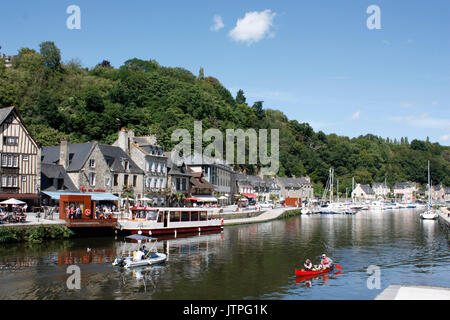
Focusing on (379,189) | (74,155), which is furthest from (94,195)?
(379,189)

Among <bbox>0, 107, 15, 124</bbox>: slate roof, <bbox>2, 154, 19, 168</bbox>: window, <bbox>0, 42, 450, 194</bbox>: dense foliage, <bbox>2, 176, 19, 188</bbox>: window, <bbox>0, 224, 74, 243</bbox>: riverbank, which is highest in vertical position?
<bbox>0, 42, 450, 194</bbox>: dense foliage

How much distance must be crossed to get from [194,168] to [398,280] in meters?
56.8

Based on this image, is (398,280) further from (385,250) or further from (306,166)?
(306,166)

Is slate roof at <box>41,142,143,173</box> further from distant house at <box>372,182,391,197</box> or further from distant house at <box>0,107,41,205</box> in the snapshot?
distant house at <box>372,182,391,197</box>

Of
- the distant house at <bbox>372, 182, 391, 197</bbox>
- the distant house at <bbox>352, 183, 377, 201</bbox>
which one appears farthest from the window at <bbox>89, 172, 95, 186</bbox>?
the distant house at <bbox>372, 182, 391, 197</bbox>

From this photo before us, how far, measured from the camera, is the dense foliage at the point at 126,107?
86.8 m

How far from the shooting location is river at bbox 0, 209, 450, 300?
73.5ft

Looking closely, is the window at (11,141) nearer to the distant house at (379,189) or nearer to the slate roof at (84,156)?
the slate roof at (84,156)

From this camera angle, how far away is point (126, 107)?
100000 mm

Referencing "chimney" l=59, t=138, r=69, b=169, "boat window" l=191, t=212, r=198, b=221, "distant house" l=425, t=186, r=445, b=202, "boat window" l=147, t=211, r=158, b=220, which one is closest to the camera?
"boat window" l=147, t=211, r=158, b=220

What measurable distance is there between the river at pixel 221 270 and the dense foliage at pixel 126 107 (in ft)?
159

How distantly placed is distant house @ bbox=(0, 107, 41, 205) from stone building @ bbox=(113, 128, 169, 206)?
15.5 meters

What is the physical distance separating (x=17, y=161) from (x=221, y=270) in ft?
94.9
